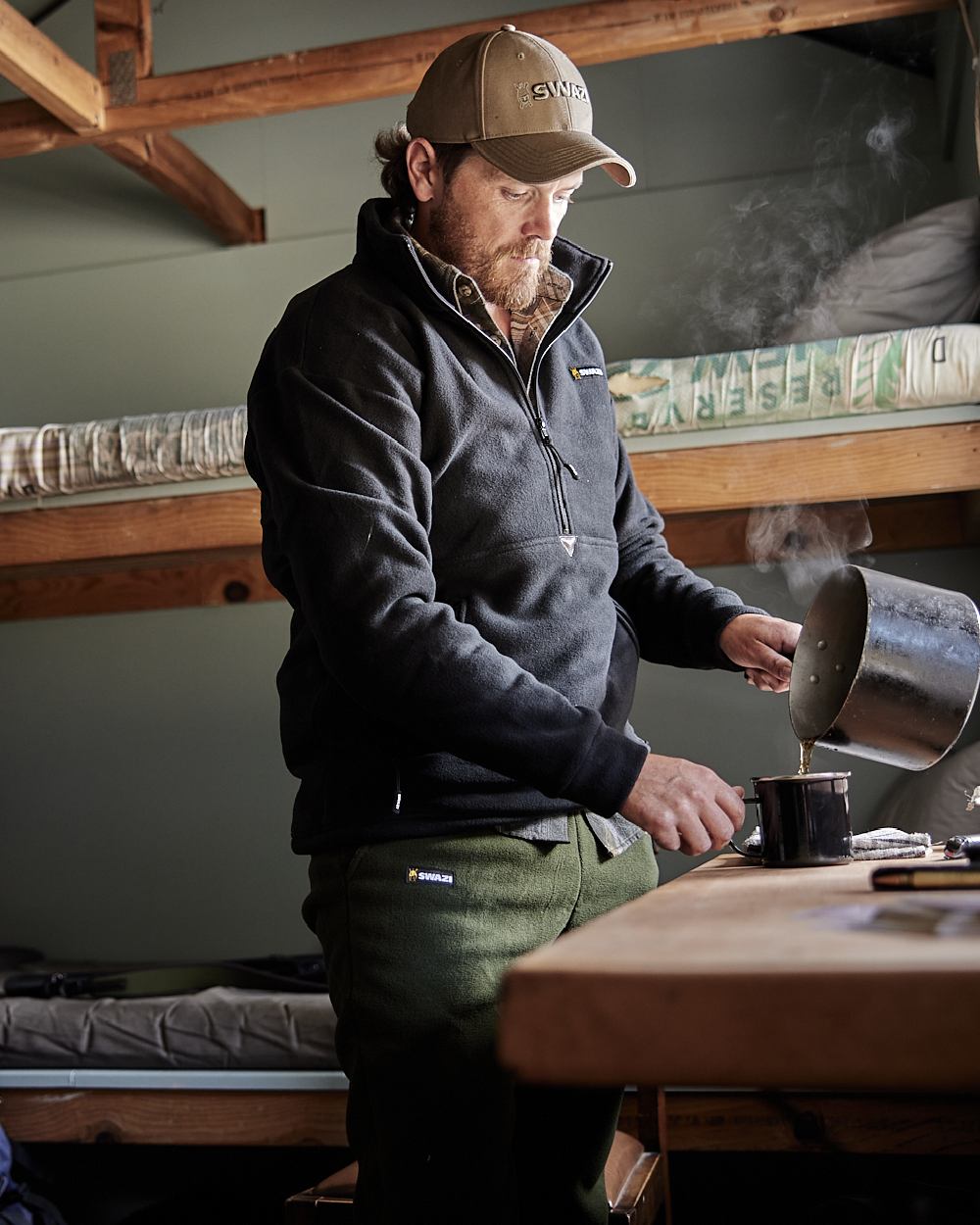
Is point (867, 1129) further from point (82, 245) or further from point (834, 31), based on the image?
point (82, 245)

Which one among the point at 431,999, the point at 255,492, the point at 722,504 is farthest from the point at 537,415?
the point at 255,492

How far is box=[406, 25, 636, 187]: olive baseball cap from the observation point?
47.8 inches

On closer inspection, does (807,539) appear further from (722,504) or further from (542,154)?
(542,154)

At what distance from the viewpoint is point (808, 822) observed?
3.22 ft

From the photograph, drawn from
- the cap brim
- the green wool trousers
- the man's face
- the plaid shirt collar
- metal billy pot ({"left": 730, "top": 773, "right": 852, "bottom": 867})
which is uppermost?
the cap brim

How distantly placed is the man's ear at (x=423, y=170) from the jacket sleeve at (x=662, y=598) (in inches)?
14.2

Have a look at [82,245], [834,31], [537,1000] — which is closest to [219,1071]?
[537,1000]

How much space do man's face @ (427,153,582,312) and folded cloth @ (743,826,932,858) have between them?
Result: 22.3 inches

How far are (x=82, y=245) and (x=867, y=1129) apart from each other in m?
3.00

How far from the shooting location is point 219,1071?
2.28 meters

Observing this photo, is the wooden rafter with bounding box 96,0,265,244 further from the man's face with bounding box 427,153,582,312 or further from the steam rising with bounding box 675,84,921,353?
the man's face with bounding box 427,153,582,312

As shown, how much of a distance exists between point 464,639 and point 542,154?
509 mm

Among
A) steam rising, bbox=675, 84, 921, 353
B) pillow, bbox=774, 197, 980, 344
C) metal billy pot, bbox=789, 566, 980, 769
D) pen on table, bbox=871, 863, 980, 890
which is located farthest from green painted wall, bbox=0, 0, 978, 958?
pen on table, bbox=871, 863, 980, 890

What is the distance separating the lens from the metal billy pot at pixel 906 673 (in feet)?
3.24
